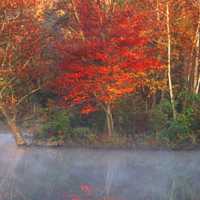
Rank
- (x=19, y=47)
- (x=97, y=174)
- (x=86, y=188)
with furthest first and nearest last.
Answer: (x=19, y=47) → (x=97, y=174) → (x=86, y=188)

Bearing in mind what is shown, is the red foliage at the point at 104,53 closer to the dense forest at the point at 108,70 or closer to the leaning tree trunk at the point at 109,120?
the dense forest at the point at 108,70

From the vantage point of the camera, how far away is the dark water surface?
9.95 metres

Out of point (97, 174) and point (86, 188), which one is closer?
point (86, 188)

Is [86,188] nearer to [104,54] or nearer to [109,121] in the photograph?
[104,54]

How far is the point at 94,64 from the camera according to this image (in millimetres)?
15602

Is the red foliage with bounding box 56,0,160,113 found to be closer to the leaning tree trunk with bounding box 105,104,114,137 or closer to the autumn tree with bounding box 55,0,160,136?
the autumn tree with bounding box 55,0,160,136

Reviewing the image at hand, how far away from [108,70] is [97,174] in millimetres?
4163

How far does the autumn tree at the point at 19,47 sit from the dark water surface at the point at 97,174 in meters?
2.87

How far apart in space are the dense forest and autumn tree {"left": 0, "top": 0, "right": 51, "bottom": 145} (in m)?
0.04

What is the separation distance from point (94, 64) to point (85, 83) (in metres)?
0.64

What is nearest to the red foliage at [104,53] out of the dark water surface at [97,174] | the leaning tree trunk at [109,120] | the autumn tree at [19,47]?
the leaning tree trunk at [109,120]

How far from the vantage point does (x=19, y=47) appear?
1833 centimetres

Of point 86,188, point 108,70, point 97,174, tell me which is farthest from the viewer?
point 108,70

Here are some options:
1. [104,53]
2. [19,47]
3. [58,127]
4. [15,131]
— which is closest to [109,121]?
[58,127]
